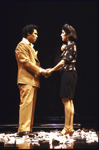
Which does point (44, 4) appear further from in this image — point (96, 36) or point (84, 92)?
point (84, 92)

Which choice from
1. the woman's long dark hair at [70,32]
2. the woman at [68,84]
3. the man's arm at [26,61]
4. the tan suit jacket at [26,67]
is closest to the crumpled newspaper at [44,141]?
the woman at [68,84]

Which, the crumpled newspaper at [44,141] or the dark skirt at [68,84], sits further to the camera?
the dark skirt at [68,84]

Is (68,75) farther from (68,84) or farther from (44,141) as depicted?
(44,141)

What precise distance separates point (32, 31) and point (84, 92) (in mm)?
1628

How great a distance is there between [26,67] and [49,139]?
0.97 m

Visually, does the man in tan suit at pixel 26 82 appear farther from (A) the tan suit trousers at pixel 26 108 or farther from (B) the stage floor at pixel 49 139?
(B) the stage floor at pixel 49 139

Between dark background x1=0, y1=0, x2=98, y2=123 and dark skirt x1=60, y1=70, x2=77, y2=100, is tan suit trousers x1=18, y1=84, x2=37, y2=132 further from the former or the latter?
dark background x1=0, y1=0, x2=98, y2=123

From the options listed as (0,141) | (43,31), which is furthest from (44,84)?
(0,141)

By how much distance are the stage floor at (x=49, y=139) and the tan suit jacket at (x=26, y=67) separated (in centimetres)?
71

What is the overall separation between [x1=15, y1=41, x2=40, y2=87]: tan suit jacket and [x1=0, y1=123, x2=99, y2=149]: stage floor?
71 centimetres

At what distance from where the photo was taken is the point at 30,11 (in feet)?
14.0

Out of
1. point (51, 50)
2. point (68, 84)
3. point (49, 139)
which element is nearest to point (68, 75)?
point (68, 84)

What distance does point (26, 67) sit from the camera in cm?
317

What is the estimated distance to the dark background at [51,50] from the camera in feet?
14.1
